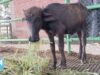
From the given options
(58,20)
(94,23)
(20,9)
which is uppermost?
(20,9)

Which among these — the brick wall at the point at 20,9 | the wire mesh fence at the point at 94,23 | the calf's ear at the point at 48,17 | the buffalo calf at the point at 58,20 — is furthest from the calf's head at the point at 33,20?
the brick wall at the point at 20,9

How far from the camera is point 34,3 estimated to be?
9.28 meters

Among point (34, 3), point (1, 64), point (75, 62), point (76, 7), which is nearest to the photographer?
point (1, 64)

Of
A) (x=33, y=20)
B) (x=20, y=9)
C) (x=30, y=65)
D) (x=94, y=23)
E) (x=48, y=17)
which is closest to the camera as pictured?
(x=30, y=65)

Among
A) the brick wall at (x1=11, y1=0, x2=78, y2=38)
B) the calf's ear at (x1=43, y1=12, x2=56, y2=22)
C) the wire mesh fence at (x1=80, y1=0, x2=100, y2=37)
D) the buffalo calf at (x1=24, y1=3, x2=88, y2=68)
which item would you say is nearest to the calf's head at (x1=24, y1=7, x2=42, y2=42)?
the buffalo calf at (x1=24, y1=3, x2=88, y2=68)

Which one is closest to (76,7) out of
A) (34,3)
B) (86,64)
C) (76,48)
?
(86,64)

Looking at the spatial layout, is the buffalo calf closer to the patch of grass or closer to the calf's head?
the calf's head

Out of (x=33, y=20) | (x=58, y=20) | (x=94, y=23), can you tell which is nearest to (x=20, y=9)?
(x=94, y=23)

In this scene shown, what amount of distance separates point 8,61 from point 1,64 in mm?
138

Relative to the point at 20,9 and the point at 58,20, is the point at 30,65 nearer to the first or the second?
the point at 58,20

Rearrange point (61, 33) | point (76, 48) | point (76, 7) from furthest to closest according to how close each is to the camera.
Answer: point (76, 48)
point (76, 7)
point (61, 33)

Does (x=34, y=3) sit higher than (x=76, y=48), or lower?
higher

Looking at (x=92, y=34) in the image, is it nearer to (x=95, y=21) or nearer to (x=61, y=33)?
(x=95, y=21)

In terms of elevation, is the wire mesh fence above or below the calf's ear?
below
